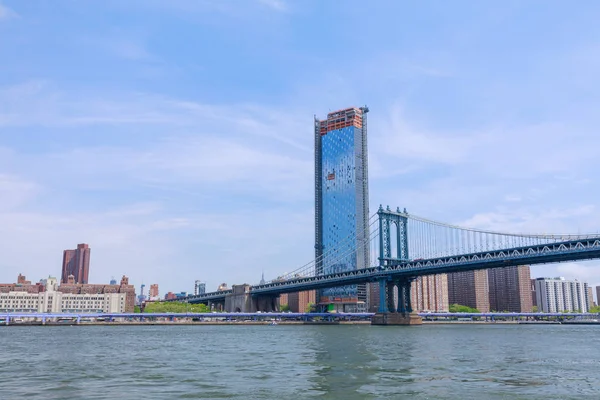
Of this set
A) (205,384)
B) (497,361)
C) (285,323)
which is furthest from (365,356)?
(285,323)

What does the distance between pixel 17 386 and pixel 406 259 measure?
116m

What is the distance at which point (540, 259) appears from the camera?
340 feet

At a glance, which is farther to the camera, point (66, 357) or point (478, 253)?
point (478, 253)

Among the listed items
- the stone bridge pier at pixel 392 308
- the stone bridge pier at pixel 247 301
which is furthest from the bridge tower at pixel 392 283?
the stone bridge pier at pixel 247 301

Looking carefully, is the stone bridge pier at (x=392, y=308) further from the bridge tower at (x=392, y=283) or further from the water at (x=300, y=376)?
the water at (x=300, y=376)

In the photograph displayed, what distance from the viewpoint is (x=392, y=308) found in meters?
132

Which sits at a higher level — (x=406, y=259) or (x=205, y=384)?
(x=406, y=259)

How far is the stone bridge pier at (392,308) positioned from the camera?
126875 mm

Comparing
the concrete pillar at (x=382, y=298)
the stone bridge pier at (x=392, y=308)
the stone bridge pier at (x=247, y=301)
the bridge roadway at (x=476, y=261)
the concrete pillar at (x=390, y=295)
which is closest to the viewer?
the bridge roadway at (x=476, y=261)

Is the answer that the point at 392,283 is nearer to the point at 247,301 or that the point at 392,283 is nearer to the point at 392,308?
the point at 392,308

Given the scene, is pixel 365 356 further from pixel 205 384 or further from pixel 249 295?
pixel 249 295

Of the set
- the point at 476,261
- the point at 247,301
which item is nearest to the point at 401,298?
the point at 476,261

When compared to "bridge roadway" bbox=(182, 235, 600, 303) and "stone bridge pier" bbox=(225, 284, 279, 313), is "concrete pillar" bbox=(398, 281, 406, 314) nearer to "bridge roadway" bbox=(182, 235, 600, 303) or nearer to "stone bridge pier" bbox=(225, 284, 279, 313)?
"bridge roadway" bbox=(182, 235, 600, 303)

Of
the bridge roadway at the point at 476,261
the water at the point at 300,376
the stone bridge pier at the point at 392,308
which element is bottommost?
the water at the point at 300,376
